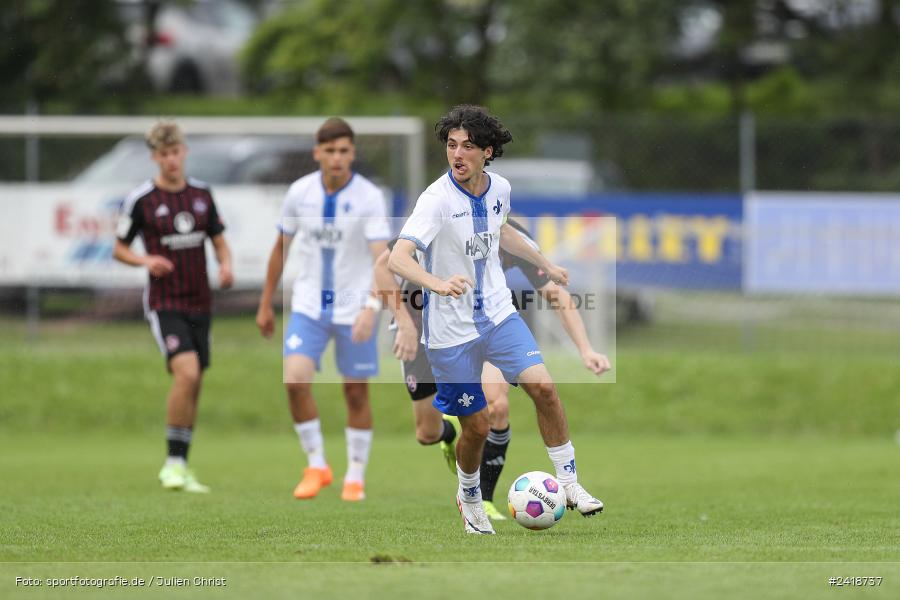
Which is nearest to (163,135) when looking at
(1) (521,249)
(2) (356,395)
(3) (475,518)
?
(2) (356,395)

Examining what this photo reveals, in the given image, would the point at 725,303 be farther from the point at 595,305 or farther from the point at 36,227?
the point at 36,227

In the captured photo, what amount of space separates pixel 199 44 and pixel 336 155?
1840 centimetres

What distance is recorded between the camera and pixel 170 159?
32.0 feet

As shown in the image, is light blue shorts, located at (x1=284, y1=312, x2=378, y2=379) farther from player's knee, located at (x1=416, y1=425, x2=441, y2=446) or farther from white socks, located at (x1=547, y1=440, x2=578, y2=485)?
white socks, located at (x1=547, y1=440, x2=578, y2=485)

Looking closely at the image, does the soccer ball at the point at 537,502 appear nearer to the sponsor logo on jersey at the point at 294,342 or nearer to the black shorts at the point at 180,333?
the sponsor logo on jersey at the point at 294,342

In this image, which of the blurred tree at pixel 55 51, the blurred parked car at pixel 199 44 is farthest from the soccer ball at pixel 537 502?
the blurred parked car at pixel 199 44

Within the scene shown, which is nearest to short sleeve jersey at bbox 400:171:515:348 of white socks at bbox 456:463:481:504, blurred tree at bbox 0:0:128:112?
white socks at bbox 456:463:481:504

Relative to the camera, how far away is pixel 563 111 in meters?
21.5

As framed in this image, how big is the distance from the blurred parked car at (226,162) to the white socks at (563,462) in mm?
8687

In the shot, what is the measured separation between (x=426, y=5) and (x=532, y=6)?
2.28 meters

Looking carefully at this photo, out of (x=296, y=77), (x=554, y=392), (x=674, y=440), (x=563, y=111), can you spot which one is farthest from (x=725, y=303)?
(x=296, y=77)

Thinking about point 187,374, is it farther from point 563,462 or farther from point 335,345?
point 563,462

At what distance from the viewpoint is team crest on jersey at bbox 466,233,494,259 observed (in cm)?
717

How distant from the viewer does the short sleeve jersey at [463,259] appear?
711 centimetres
